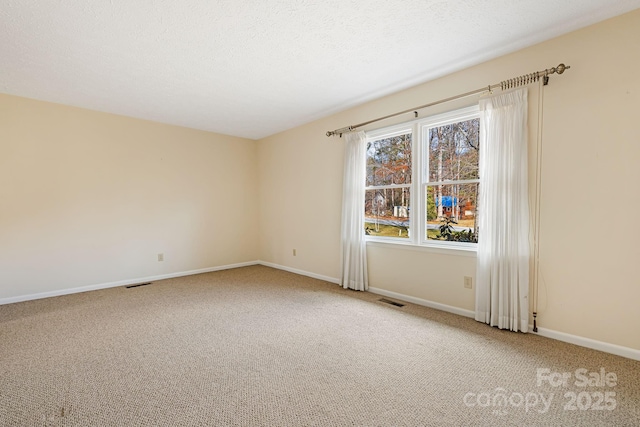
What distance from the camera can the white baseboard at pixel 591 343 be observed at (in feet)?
6.86

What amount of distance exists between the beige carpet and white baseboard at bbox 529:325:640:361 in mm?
78

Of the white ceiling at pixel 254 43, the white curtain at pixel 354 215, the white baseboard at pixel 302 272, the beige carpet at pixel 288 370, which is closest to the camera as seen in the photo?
the beige carpet at pixel 288 370

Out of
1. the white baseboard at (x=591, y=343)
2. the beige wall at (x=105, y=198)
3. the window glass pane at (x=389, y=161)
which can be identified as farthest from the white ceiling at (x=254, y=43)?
the white baseboard at (x=591, y=343)

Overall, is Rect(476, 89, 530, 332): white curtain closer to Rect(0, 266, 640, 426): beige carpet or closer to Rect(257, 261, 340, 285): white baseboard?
Rect(0, 266, 640, 426): beige carpet

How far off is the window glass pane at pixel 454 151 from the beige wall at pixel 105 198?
3.73 metres

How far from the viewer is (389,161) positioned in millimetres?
3762

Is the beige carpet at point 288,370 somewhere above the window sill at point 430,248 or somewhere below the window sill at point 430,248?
below

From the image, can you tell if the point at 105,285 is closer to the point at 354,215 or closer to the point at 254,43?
the point at 354,215

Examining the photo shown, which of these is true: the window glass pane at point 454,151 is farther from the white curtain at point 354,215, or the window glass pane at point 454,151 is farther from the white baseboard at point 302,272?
the white baseboard at point 302,272

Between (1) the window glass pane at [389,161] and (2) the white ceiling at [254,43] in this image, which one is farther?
(1) the window glass pane at [389,161]

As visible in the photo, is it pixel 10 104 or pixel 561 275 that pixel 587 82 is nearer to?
pixel 561 275

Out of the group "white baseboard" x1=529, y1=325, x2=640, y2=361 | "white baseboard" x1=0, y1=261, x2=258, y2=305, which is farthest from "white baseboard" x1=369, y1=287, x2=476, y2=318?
"white baseboard" x1=0, y1=261, x2=258, y2=305

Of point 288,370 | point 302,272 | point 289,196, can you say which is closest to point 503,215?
point 288,370

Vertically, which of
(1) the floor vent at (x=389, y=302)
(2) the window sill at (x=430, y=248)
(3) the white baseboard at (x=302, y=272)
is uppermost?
(2) the window sill at (x=430, y=248)
